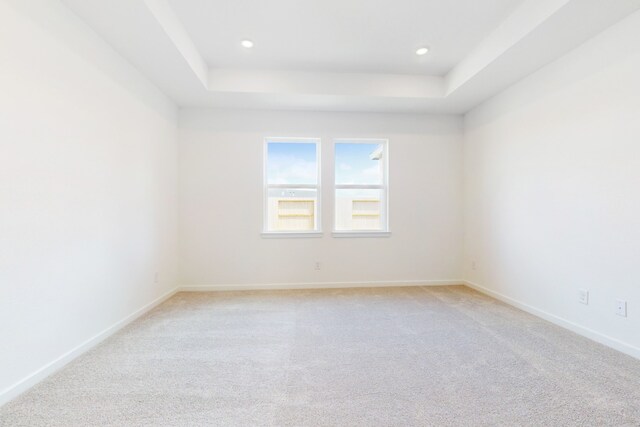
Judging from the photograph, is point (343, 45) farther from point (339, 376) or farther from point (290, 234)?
point (339, 376)

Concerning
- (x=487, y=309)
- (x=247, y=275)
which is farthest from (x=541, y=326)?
(x=247, y=275)

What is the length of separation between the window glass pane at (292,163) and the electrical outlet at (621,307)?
10.7ft

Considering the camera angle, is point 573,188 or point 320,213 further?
point 320,213

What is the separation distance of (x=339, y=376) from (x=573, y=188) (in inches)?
101

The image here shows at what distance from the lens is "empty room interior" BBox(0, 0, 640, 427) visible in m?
1.67

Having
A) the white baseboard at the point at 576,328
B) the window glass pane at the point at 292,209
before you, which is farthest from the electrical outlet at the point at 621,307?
the window glass pane at the point at 292,209

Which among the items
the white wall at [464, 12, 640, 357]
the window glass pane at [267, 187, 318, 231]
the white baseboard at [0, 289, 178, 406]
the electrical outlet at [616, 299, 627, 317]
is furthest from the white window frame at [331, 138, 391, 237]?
the white baseboard at [0, 289, 178, 406]

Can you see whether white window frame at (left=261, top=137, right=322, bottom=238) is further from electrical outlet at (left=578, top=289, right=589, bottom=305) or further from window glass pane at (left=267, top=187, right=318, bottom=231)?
electrical outlet at (left=578, top=289, right=589, bottom=305)

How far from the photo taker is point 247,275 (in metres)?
4.00

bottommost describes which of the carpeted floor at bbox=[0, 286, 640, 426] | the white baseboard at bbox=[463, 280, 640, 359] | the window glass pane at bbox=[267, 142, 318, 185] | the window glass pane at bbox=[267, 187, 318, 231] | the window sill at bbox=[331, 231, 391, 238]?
the carpeted floor at bbox=[0, 286, 640, 426]

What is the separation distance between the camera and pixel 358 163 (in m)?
4.29

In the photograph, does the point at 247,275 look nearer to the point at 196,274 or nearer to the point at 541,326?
the point at 196,274

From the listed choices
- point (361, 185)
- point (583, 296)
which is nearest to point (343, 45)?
point (361, 185)

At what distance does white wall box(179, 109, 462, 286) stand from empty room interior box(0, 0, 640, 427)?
0.10 feet
